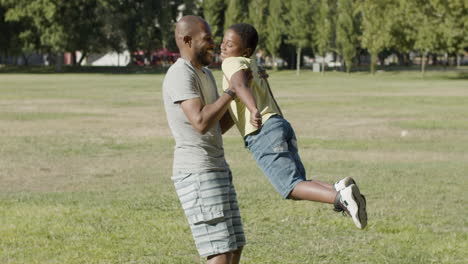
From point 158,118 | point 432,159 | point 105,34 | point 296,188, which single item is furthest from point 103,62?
point 296,188

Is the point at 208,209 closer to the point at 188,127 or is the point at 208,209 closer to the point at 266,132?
the point at 188,127

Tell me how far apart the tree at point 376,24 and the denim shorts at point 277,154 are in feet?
198

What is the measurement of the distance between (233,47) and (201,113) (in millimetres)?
1364

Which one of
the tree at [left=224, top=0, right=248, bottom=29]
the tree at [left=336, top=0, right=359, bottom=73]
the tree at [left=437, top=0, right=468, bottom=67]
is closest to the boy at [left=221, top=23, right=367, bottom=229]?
the tree at [left=437, top=0, right=468, bottom=67]

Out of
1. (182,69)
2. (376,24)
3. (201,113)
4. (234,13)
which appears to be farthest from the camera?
(234,13)

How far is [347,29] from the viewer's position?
8450 centimetres

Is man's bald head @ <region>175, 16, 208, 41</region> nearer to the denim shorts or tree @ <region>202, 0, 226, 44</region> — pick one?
the denim shorts

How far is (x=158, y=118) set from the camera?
969 inches

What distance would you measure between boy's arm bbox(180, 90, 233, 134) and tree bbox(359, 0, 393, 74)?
202 feet

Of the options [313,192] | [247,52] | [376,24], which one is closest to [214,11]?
[376,24]

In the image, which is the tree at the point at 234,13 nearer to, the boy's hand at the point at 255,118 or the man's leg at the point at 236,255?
the boy's hand at the point at 255,118

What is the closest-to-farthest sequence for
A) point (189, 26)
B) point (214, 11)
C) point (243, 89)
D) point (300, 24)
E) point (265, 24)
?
point (189, 26), point (243, 89), point (300, 24), point (265, 24), point (214, 11)

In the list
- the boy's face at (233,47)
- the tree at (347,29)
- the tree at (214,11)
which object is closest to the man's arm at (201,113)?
the boy's face at (233,47)

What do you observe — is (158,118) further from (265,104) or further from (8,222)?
(265,104)
